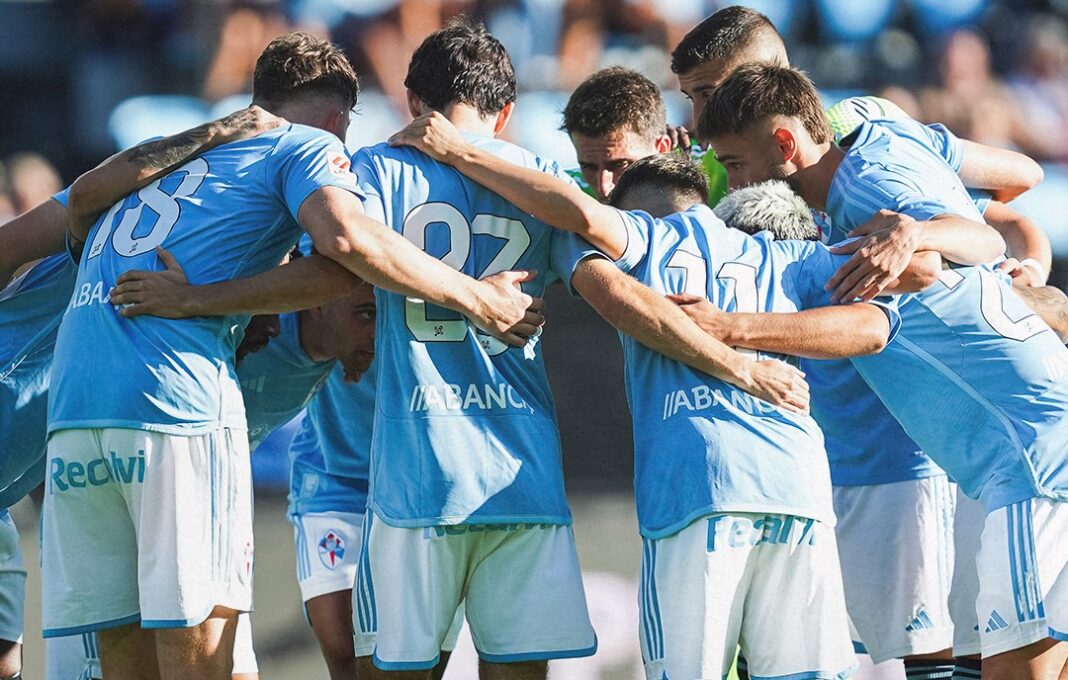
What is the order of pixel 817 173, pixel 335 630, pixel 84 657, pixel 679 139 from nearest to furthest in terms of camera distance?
pixel 817 173 < pixel 84 657 < pixel 335 630 < pixel 679 139

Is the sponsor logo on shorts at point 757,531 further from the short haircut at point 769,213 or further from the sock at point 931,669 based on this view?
the sock at point 931,669

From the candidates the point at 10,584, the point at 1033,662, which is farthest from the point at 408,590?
the point at 10,584

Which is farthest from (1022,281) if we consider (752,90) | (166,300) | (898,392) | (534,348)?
(166,300)

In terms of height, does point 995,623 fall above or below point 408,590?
below

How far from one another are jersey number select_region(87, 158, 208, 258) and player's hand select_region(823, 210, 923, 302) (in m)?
1.97

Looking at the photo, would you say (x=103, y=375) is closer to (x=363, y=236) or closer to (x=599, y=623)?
(x=363, y=236)

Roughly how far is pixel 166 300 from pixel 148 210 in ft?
1.17

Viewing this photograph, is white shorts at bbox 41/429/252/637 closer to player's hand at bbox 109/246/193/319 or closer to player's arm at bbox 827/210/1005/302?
player's hand at bbox 109/246/193/319

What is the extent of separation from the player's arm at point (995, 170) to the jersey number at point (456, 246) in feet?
6.43

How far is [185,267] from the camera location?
410 cm

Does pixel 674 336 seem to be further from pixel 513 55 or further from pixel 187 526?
pixel 513 55

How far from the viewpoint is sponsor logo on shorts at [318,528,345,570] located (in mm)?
5336

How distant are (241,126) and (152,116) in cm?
240

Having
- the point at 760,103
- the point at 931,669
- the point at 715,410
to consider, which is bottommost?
the point at 931,669
